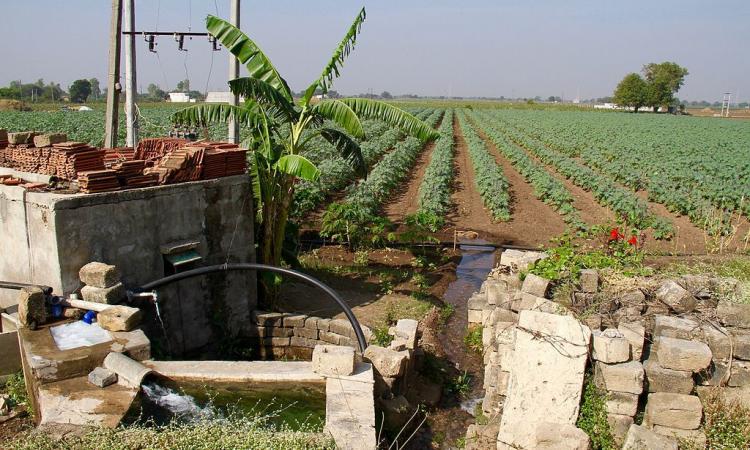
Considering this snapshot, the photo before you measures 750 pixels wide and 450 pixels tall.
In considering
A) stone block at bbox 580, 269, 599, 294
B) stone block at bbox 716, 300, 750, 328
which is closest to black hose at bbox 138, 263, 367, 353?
stone block at bbox 580, 269, 599, 294

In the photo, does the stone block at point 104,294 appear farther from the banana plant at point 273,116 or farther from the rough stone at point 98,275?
the banana plant at point 273,116

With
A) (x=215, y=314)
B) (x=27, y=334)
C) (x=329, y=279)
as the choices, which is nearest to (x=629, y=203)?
(x=329, y=279)

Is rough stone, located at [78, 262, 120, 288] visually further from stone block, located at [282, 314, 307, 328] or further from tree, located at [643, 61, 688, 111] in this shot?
tree, located at [643, 61, 688, 111]

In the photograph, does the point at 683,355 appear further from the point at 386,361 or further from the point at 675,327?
the point at 386,361

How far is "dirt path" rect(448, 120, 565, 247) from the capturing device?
16.3 metres

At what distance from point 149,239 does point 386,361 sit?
11.8 ft

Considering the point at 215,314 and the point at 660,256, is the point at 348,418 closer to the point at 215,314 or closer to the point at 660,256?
the point at 215,314

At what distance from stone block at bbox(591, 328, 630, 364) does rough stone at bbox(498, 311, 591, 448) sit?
12 centimetres

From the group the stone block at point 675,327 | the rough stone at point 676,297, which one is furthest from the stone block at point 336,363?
the rough stone at point 676,297

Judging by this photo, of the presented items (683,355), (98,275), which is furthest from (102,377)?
(683,355)

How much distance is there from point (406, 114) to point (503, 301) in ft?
12.4

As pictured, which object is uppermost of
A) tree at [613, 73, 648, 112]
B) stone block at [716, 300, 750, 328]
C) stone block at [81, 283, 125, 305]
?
tree at [613, 73, 648, 112]

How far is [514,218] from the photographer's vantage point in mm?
18203

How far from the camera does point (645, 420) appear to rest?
19.6 ft
